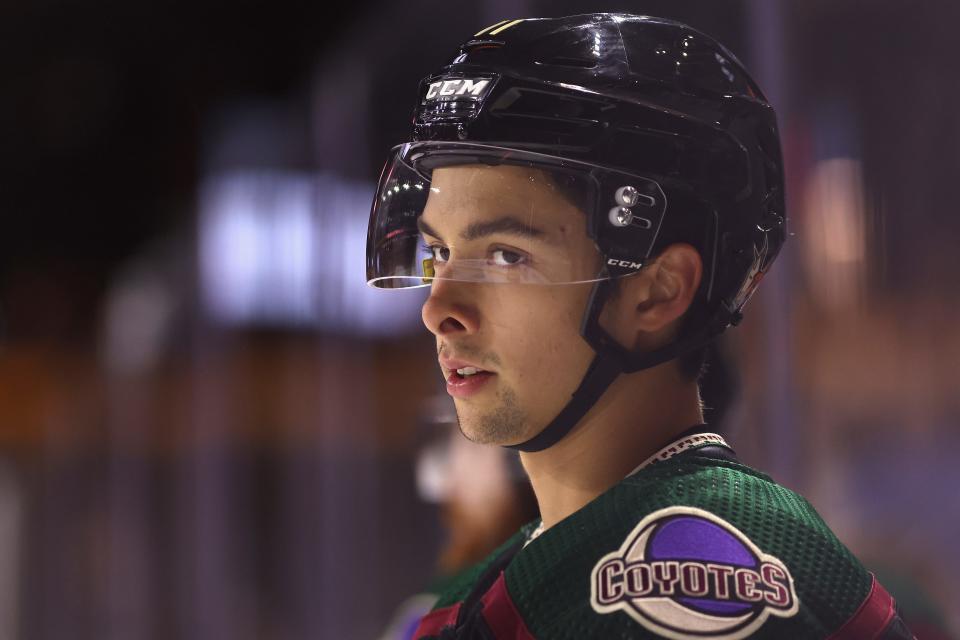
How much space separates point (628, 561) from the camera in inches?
40.4

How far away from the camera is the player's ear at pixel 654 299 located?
4.10 feet

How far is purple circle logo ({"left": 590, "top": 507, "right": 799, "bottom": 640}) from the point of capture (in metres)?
0.97

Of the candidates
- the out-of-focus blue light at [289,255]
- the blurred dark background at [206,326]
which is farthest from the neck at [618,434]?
the out-of-focus blue light at [289,255]

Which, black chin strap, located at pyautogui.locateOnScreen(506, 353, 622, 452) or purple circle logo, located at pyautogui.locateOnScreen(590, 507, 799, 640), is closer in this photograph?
purple circle logo, located at pyautogui.locateOnScreen(590, 507, 799, 640)

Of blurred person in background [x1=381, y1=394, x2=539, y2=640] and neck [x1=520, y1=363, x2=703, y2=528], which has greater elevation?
neck [x1=520, y1=363, x2=703, y2=528]

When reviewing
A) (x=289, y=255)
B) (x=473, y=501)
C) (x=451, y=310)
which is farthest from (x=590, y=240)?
(x=289, y=255)

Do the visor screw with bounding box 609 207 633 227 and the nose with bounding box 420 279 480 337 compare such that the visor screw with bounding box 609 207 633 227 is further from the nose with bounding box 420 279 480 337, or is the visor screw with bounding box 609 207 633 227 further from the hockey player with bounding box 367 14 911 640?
the nose with bounding box 420 279 480 337

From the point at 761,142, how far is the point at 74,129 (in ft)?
16.8

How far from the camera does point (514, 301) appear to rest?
124cm

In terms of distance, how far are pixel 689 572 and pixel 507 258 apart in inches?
15.6

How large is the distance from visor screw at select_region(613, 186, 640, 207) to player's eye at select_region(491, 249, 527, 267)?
0.37 feet

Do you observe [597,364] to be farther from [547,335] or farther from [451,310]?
[451,310]

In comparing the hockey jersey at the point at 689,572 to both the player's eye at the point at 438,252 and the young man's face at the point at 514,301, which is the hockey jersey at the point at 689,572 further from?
the player's eye at the point at 438,252

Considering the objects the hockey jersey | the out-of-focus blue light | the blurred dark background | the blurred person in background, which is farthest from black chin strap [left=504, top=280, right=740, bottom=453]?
the out-of-focus blue light
